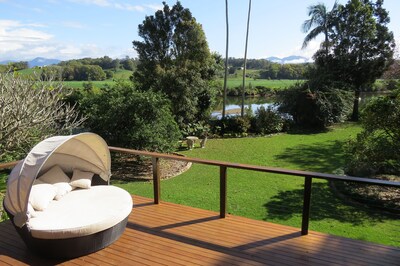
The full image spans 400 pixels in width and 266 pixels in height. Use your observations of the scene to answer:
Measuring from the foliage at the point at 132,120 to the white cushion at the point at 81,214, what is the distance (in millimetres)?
5169

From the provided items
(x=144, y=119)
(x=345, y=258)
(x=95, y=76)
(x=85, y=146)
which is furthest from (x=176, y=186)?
(x=95, y=76)

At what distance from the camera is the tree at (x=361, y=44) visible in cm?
1708

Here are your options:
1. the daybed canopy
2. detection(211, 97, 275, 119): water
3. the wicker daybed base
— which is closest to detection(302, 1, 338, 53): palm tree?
detection(211, 97, 275, 119): water

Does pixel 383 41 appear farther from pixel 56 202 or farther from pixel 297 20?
pixel 56 202

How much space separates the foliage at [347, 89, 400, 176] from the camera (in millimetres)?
6242

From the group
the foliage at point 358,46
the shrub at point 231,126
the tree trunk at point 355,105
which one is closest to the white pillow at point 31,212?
the shrub at point 231,126

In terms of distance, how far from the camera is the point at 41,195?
143 inches

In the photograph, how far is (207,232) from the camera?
3816 millimetres

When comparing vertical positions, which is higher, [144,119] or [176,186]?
[144,119]

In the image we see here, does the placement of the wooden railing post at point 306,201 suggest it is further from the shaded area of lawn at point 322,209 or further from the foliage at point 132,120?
the foliage at point 132,120

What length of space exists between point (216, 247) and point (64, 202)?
1.98m

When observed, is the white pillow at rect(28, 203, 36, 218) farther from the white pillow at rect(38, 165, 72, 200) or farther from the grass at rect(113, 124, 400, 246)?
the grass at rect(113, 124, 400, 246)

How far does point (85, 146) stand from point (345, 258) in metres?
3.62

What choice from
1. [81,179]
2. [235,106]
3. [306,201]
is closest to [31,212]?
[81,179]
